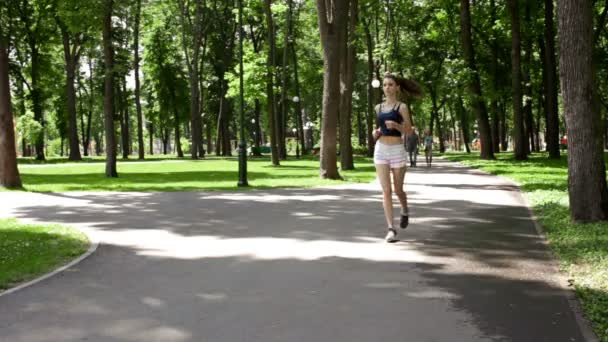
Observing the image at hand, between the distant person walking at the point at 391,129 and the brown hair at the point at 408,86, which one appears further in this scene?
the brown hair at the point at 408,86

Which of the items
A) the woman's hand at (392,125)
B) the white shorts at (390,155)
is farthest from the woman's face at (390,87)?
the white shorts at (390,155)

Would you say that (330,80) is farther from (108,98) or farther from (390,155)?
(390,155)

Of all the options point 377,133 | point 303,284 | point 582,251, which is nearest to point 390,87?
point 377,133

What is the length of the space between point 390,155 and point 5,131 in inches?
565

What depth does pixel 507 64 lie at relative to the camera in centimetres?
4006

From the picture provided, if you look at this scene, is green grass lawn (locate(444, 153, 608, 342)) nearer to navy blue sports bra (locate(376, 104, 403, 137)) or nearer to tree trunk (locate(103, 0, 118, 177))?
navy blue sports bra (locate(376, 104, 403, 137))

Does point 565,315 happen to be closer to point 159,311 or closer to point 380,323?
point 380,323

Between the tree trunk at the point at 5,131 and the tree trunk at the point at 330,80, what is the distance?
9507 millimetres

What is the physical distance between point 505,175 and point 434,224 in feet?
38.6

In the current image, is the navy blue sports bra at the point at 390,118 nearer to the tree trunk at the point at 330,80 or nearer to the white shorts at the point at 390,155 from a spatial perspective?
the white shorts at the point at 390,155

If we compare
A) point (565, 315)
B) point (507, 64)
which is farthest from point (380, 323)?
point (507, 64)

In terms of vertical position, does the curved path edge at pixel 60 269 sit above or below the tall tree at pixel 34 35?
below

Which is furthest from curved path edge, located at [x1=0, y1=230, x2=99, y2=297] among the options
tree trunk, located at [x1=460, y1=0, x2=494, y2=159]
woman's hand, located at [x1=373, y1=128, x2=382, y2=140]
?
tree trunk, located at [x1=460, y1=0, x2=494, y2=159]

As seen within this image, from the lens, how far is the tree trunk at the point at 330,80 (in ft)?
68.3
